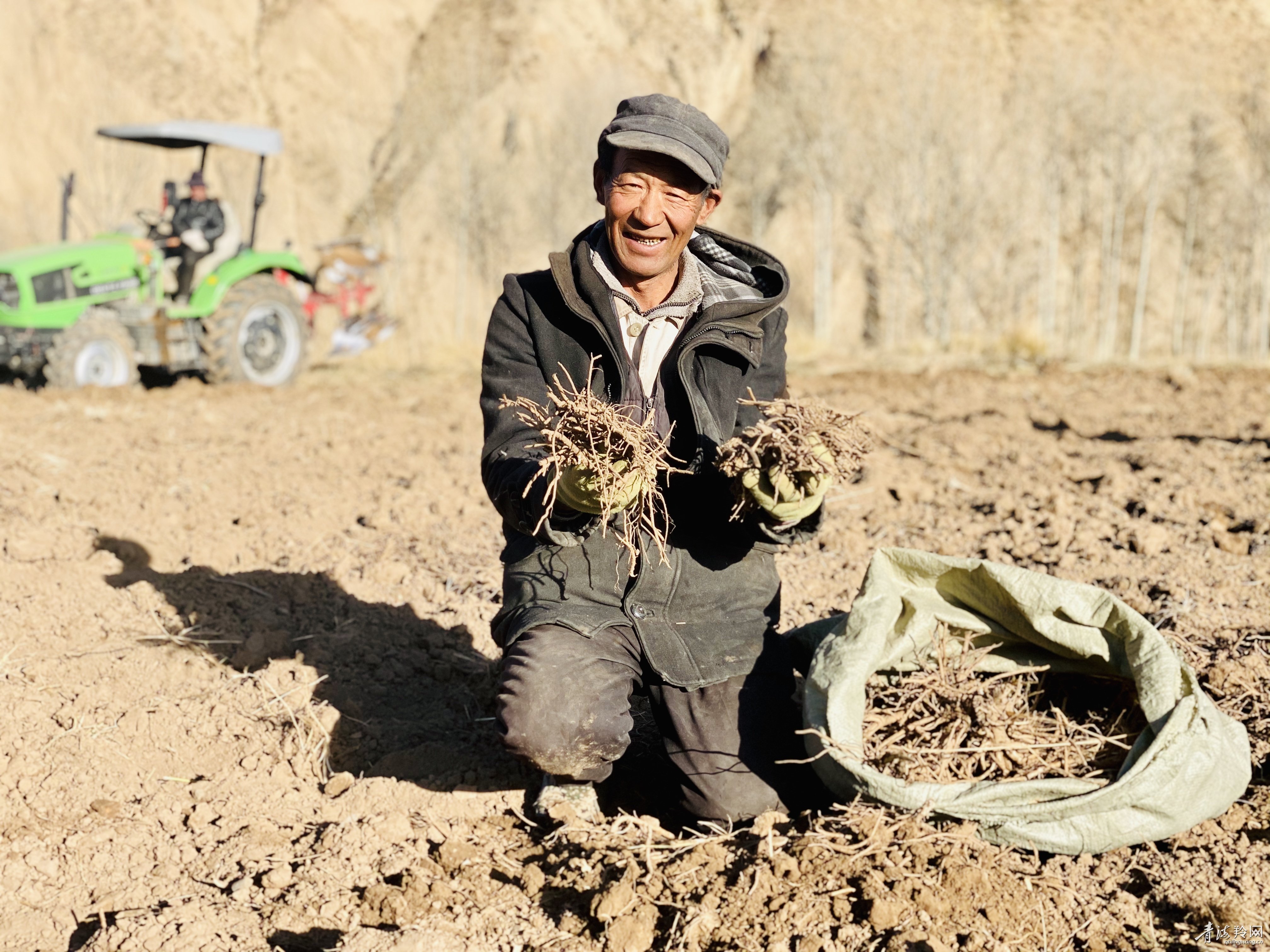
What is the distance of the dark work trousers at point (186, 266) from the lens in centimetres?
880

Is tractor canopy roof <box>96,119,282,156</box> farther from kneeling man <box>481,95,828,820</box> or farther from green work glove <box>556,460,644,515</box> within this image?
green work glove <box>556,460,644,515</box>

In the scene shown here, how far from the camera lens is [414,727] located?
2.94 metres

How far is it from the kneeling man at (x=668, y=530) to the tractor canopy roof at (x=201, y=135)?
6.93 metres

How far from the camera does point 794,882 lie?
6.52 feet

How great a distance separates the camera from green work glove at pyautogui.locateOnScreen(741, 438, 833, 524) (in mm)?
2033

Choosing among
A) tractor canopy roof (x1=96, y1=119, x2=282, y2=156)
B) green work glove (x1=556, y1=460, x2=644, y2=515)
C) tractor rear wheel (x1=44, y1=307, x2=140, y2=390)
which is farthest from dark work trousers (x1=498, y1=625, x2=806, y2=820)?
tractor canopy roof (x1=96, y1=119, x2=282, y2=156)

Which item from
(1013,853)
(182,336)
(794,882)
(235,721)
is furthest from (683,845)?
(182,336)

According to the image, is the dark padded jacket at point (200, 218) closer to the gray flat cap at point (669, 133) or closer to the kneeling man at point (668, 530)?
the kneeling man at point (668, 530)

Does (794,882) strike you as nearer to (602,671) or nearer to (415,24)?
(602,671)

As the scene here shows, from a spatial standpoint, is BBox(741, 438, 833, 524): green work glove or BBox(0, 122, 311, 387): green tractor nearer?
BBox(741, 438, 833, 524): green work glove

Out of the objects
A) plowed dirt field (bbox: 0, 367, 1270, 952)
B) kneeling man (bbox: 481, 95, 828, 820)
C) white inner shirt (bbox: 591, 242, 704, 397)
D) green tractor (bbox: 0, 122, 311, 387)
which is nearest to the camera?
plowed dirt field (bbox: 0, 367, 1270, 952)

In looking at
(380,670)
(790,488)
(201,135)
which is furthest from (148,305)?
(790,488)

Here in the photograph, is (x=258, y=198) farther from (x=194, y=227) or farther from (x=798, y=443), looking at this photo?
(x=798, y=443)

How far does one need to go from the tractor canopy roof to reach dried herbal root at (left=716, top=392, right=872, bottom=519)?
24.6 feet
